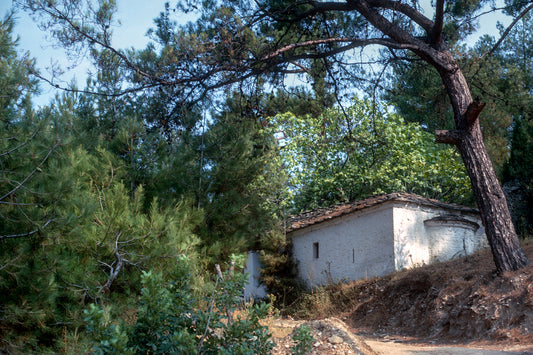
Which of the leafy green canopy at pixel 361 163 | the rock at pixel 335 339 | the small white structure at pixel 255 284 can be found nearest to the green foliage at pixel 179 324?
the rock at pixel 335 339

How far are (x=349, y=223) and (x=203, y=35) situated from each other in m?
9.43

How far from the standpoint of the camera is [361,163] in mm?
21703

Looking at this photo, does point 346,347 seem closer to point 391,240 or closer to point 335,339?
point 335,339

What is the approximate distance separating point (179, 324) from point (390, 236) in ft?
40.0

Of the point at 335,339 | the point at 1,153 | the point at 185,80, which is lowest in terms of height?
the point at 335,339

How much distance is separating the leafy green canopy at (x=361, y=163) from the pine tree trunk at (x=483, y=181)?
10454mm

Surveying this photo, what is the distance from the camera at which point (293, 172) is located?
22.2 metres

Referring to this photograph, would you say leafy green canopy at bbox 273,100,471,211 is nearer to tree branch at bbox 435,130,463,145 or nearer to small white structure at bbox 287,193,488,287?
small white structure at bbox 287,193,488,287

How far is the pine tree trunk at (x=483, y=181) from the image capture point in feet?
30.2

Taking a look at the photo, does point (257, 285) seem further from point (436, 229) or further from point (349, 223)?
point (436, 229)

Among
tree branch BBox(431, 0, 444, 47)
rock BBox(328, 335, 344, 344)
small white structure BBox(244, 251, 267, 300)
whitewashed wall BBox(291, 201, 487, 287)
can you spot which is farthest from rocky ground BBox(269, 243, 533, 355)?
tree branch BBox(431, 0, 444, 47)

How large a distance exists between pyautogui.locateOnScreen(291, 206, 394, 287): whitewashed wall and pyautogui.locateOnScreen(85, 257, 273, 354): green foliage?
11650 millimetres

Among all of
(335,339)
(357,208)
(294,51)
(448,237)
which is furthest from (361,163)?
(335,339)

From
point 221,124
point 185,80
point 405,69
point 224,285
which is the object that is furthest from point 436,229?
point 224,285
